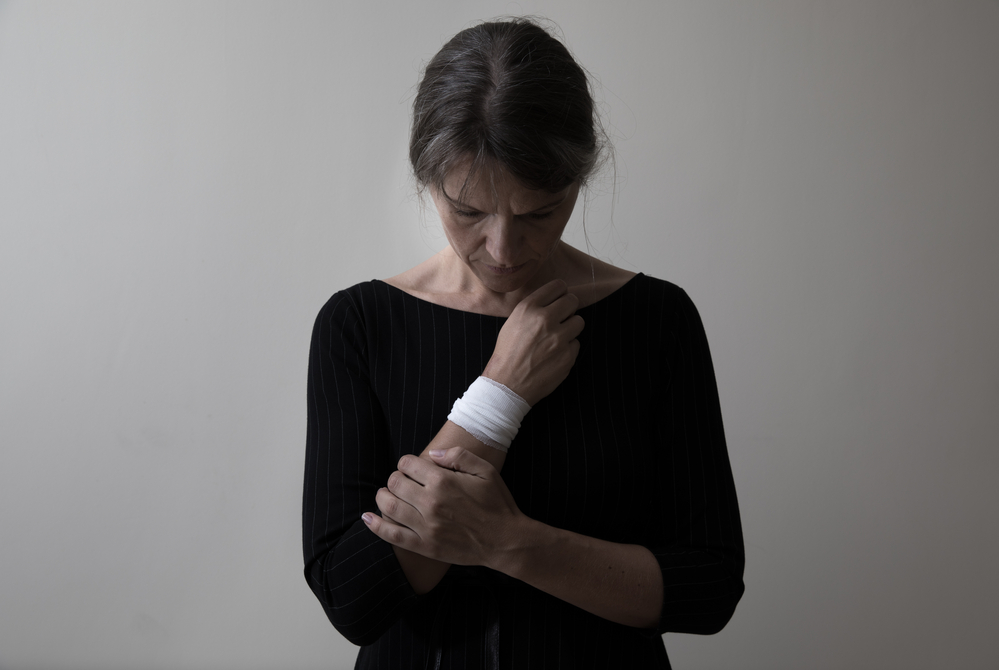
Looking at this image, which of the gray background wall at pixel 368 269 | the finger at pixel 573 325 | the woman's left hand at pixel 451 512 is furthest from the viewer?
the gray background wall at pixel 368 269

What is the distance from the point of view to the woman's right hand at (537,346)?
2.79 feet

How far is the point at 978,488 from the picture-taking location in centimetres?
173

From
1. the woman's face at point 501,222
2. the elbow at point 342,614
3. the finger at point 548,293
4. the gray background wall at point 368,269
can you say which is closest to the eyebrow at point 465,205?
the woman's face at point 501,222

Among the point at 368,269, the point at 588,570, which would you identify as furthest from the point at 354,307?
the point at 368,269

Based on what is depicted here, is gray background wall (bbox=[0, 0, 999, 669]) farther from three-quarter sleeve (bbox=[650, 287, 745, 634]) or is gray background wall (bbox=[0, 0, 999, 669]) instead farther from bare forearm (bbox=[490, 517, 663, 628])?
bare forearm (bbox=[490, 517, 663, 628])

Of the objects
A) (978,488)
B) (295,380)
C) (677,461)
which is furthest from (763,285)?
(295,380)

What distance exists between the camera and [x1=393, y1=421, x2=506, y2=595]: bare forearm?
80 centimetres

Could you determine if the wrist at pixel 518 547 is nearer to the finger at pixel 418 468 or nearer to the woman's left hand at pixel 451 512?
the woman's left hand at pixel 451 512

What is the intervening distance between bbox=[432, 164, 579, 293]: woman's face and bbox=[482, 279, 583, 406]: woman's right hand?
47 millimetres

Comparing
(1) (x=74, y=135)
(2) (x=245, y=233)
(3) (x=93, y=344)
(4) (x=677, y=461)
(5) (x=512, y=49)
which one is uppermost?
(5) (x=512, y=49)

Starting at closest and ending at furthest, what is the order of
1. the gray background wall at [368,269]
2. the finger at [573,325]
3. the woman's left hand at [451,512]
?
the woman's left hand at [451,512], the finger at [573,325], the gray background wall at [368,269]

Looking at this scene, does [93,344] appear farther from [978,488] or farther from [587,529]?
[978,488]

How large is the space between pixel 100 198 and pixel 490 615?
1357 mm

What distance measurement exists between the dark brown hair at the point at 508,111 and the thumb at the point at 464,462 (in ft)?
1.07
